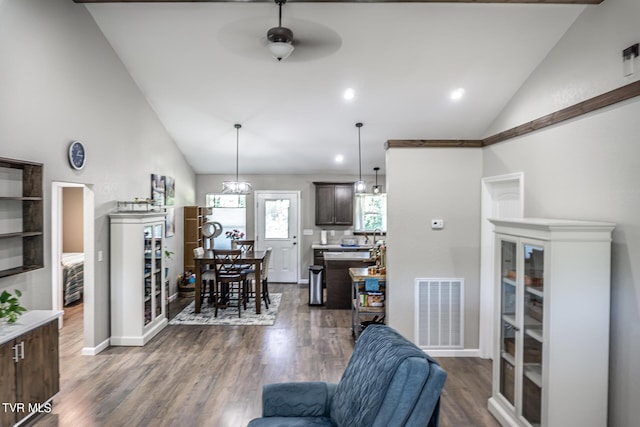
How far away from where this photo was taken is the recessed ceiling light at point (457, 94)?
449cm

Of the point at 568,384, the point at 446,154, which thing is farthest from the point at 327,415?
the point at 446,154

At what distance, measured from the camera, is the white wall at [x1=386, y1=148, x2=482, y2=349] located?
4.12 meters

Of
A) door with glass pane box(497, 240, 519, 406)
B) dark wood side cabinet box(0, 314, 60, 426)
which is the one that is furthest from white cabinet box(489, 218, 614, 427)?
dark wood side cabinet box(0, 314, 60, 426)

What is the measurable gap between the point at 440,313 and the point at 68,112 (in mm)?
4390

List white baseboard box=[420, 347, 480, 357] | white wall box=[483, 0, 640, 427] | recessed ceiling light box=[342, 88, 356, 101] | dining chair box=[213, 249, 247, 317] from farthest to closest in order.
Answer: dining chair box=[213, 249, 247, 317] < recessed ceiling light box=[342, 88, 356, 101] < white baseboard box=[420, 347, 480, 357] < white wall box=[483, 0, 640, 427]

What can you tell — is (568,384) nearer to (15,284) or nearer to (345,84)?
(345,84)

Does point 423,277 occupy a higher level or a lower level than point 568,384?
higher

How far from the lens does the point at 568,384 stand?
240cm

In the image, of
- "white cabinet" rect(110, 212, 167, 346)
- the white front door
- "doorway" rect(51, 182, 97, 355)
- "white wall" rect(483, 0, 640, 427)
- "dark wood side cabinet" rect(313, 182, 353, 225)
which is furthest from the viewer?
the white front door

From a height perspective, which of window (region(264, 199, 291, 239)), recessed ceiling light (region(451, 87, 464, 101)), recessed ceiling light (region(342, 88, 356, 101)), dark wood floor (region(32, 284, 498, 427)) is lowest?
dark wood floor (region(32, 284, 498, 427))

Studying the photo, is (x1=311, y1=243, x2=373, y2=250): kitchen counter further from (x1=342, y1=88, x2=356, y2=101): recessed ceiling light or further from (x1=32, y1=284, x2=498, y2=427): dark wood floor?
(x1=342, y1=88, x2=356, y2=101): recessed ceiling light

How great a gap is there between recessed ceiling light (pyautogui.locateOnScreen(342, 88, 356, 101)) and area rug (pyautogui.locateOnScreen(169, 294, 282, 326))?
10.7ft

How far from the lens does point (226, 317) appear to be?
5.57m

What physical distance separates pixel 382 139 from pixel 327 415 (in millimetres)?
4674
